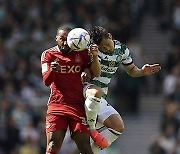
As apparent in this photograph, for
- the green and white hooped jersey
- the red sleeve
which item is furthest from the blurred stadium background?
the red sleeve

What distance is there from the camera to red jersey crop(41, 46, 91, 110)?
521 inches

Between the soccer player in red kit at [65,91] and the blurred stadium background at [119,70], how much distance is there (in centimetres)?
841

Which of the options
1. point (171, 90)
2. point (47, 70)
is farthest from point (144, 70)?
point (171, 90)

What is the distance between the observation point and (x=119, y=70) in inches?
952

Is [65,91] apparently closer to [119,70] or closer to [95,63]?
[95,63]

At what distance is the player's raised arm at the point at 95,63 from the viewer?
1296 cm

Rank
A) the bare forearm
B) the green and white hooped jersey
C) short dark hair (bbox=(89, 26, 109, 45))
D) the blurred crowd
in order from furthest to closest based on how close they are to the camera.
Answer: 1. the blurred crowd
2. the green and white hooped jersey
3. short dark hair (bbox=(89, 26, 109, 45))
4. the bare forearm

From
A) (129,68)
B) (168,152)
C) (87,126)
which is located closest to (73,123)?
(87,126)

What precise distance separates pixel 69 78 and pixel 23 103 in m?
9.44

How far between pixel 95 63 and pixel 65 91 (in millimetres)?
619

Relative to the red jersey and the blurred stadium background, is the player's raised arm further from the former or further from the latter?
the blurred stadium background

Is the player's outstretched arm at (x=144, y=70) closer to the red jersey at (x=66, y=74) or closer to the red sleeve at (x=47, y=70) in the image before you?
the red jersey at (x=66, y=74)

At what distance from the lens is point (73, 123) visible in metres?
13.3

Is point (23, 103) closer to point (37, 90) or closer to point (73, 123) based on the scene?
point (37, 90)
